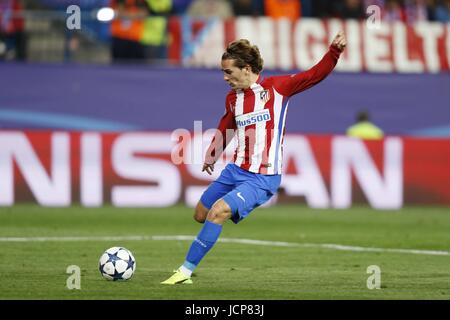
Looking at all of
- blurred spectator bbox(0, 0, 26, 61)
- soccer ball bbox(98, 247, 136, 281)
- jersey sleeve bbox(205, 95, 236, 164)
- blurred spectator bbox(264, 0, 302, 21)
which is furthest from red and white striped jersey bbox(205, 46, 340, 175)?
blurred spectator bbox(264, 0, 302, 21)

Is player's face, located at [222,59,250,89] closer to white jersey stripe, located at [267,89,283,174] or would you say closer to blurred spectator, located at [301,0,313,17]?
white jersey stripe, located at [267,89,283,174]

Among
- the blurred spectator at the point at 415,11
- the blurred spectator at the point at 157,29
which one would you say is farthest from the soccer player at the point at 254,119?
the blurred spectator at the point at 415,11

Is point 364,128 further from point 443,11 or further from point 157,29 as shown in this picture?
point 157,29

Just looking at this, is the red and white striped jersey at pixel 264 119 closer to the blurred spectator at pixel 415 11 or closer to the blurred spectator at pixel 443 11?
the blurred spectator at pixel 415 11

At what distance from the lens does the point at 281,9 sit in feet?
78.4

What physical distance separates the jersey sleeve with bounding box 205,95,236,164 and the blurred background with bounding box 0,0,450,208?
982cm

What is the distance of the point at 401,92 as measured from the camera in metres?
24.1

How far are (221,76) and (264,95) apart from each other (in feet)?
40.4

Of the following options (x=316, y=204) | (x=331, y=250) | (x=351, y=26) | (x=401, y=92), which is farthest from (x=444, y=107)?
(x=331, y=250)

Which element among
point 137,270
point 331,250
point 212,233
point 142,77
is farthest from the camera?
point 142,77

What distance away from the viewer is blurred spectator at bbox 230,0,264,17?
23688 mm

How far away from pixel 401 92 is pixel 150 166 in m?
6.29

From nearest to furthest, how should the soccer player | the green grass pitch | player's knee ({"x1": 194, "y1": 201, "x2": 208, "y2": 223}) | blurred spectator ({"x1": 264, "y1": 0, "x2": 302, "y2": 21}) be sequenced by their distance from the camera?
the green grass pitch → the soccer player → player's knee ({"x1": 194, "y1": 201, "x2": 208, "y2": 223}) → blurred spectator ({"x1": 264, "y1": 0, "x2": 302, "y2": 21})
